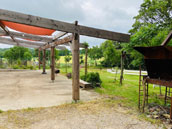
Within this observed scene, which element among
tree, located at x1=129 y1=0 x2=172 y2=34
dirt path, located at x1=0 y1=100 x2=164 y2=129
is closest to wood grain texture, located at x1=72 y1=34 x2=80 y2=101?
dirt path, located at x1=0 y1=100 x2=164 y2=129

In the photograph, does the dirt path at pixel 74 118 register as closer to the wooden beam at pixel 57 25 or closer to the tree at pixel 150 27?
the wooden beam at pixel 57 25

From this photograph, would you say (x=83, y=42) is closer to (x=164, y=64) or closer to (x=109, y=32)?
(x=109, y=32)

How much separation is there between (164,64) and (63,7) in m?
6.06

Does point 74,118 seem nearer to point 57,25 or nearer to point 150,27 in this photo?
point 57,25

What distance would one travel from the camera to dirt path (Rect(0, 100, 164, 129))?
2654mm

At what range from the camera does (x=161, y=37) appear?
4.27 m

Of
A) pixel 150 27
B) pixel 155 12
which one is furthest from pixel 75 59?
pixel 155 12

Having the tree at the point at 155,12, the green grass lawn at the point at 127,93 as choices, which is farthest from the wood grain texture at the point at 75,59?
the tree at the point at 155,12

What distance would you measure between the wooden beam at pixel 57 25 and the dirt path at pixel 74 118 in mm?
2319

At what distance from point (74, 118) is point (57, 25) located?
8.56ft

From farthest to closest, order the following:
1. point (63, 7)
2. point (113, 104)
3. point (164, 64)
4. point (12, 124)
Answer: point (63, 7) → point (113, 104) → point (164, 64) → point (12, 124)

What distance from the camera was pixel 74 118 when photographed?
119 inches

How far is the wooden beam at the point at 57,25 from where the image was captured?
3.30m

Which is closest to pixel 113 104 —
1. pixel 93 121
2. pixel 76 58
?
pixel 93 121
